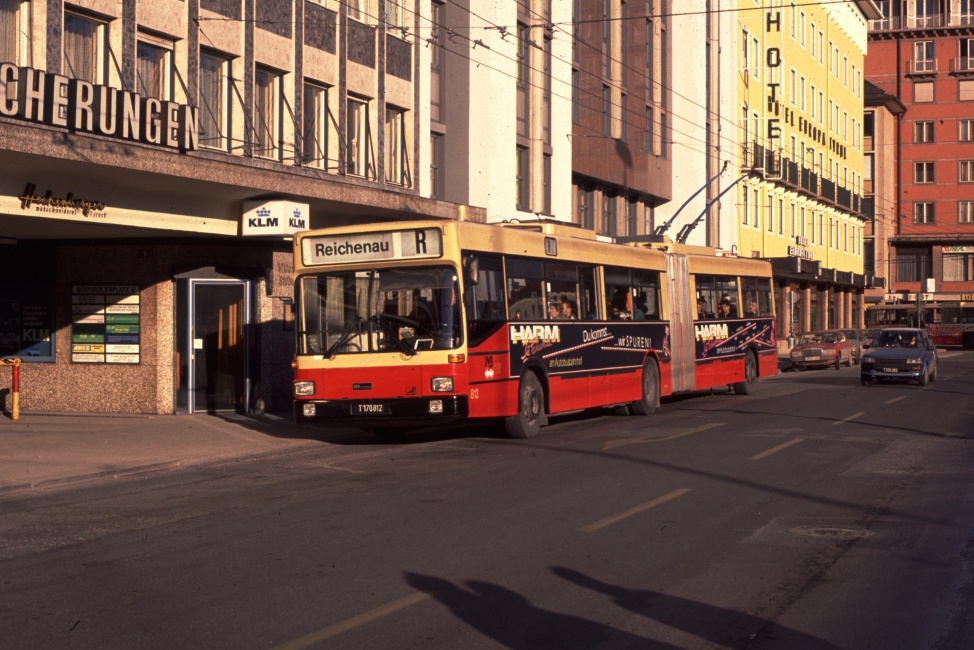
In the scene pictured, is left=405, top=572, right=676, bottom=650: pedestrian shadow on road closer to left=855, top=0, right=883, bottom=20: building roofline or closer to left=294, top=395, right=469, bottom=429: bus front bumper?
left=294, top=395, right=469, bottom=429: bus front bumper

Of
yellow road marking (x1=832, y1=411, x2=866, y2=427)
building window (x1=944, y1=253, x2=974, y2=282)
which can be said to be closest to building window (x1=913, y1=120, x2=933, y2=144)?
building window (x1=944, y1=253, x2=974, y2=282)

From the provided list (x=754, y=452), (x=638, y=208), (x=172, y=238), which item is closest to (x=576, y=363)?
(x=754, y=452)

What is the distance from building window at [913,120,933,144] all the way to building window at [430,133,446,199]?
78447mm

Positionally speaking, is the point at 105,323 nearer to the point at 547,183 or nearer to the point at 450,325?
the point at 450,325

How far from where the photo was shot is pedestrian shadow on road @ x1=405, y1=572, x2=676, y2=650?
6844mm

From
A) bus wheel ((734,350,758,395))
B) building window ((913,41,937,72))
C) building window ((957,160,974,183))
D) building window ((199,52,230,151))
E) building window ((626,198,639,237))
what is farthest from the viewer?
building window ((913,41,937,72))

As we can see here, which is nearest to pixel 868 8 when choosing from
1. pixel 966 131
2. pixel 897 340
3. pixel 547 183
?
pixel 966 131

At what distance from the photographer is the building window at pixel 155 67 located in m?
21.2

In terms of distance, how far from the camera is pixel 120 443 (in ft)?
60.6

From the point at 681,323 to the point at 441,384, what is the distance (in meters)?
9.80

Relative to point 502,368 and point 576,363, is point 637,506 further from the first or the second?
point 576,363

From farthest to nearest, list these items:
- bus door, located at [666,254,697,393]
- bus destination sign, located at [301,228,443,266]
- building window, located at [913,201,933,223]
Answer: building window, located at [913,201,933,223] < bus door, located at [666,254,697,393] < bus destination sign, located at [301,228,443,266]

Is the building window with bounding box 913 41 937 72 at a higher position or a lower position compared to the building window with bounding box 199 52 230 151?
higher

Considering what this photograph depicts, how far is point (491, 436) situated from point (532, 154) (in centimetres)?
1685
